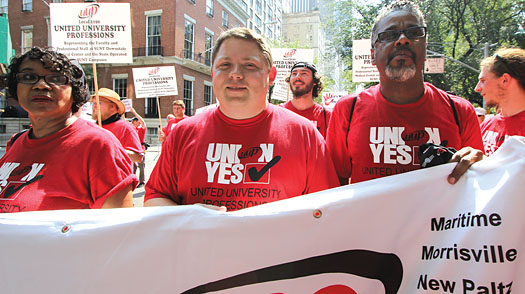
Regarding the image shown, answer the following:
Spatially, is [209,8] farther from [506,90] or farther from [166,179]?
[166,179]

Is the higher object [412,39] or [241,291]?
[412,39]

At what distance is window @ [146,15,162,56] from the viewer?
24.7 meters

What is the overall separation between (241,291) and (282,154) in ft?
2.40

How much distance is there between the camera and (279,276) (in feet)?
4.24

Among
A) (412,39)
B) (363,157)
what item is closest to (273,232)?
(363,157)

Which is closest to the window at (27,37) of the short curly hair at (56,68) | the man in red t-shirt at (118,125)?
the man in red t-shirt at (118,125)

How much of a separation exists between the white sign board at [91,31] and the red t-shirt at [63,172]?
9.92ft

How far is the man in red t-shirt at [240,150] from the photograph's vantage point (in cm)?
172

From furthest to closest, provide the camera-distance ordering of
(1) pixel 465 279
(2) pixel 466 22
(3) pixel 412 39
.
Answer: (2) pixel 466 22 < (3) pixel 412 39 < (1) pixel 465 279

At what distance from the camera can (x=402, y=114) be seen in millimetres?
1922

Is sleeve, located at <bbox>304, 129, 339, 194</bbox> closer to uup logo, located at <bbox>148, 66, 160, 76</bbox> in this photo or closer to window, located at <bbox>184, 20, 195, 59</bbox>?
uup logo, located at <bbox>148, 66, 160, 76</bbox>

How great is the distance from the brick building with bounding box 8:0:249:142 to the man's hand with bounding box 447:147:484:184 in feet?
77.4

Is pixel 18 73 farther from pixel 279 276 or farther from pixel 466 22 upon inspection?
pixel 466 22

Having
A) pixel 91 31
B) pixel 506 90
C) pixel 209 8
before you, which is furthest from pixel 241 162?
pixel 209 8
